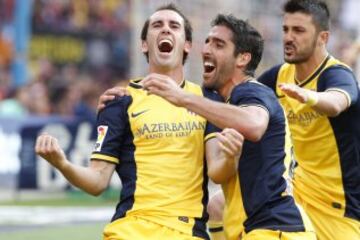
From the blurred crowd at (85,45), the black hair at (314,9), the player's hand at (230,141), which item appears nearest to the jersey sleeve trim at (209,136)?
the player's hand at (230,141)

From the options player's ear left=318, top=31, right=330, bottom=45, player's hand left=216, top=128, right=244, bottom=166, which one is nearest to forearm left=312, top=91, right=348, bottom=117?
player's ear left=318, top=31, right=330, bottom=45

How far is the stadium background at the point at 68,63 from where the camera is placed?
19078 millimetres

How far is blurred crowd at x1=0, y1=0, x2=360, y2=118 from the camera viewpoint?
22.6 meters

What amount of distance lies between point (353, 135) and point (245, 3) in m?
17.1

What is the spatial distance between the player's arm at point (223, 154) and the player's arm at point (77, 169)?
710mm

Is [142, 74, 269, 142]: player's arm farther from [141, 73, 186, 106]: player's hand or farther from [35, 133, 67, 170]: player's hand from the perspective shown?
[35, 133, 67, 170]: player's hand

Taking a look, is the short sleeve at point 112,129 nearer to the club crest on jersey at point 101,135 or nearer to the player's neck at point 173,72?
the club crest on jersey at point 101,135

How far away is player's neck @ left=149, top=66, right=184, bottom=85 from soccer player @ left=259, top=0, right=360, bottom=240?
92cm

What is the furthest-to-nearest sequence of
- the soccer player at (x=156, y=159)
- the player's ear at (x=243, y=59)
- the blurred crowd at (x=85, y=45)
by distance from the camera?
the blurred crowd at (x=85, y=45)
the player's ear at (x=243, y=59)
the soccer player at (x=156, y=159)

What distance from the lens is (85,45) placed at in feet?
82.5

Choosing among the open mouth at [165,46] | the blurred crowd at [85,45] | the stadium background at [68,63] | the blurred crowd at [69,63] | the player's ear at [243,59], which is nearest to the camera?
the player's ear at [243,59]

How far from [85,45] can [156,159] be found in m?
18.3

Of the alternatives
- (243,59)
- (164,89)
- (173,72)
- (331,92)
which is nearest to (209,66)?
(243,59)

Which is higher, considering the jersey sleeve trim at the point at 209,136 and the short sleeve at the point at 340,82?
the short sleeve at the point at 340,82
